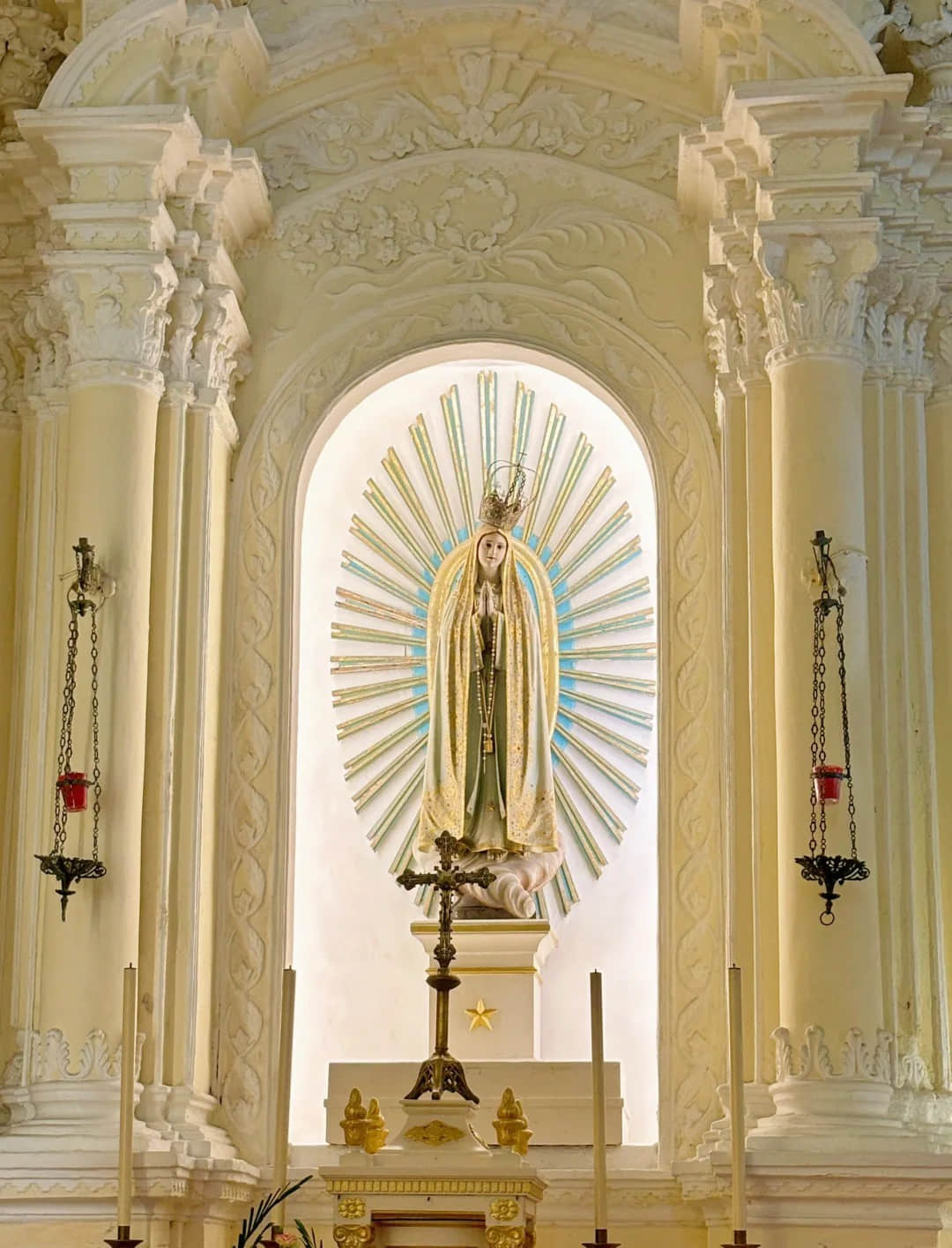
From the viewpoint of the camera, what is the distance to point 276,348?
33.9ft

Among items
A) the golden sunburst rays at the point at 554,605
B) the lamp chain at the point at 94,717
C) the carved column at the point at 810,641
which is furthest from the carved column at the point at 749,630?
the golden sunburst rays at the point at 554,605

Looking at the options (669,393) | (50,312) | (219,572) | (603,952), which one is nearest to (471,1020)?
(603,952)

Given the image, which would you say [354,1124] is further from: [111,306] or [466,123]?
[466,123]

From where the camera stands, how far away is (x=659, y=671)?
988 centimetres

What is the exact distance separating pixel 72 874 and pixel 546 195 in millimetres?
3831

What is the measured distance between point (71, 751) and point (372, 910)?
7.48 ft

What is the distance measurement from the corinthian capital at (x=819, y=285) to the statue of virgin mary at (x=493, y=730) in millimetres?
1769

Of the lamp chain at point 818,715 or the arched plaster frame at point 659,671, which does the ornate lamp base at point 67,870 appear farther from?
the lamp chain at point 818,715

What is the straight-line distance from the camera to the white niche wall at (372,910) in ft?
34.2

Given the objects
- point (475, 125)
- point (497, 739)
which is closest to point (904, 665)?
point (497, 739)

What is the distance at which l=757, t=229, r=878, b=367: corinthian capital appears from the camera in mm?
9148

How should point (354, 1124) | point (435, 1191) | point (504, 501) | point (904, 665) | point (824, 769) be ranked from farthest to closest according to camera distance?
point (504, 501), point (904, 665), point (824, 769), point (354, 1124), point (435, 1191)

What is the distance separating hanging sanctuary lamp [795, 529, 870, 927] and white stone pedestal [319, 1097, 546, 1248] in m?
1.70

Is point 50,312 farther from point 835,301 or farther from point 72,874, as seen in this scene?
point 835,301
